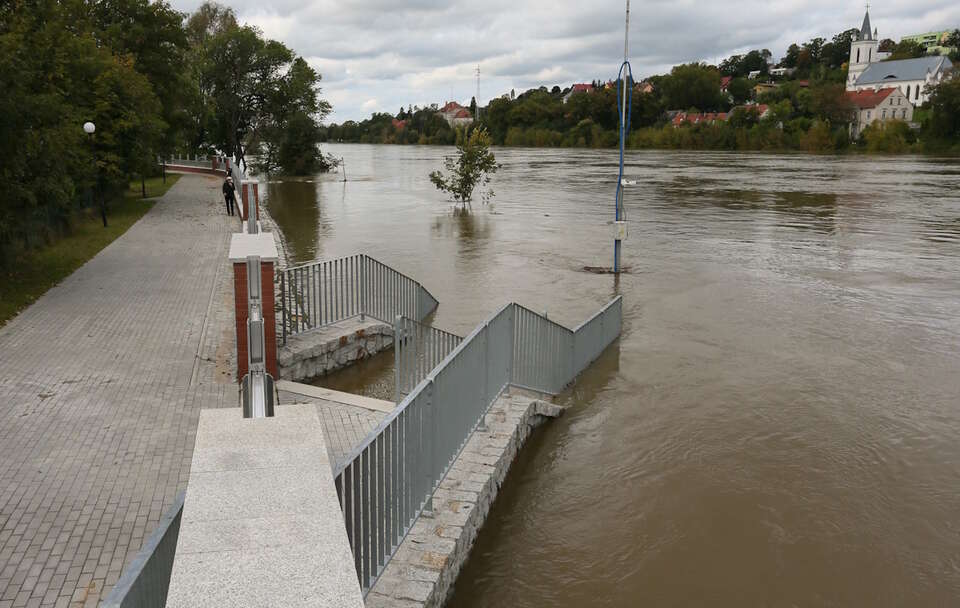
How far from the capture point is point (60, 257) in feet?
58.0

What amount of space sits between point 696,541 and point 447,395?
269cm

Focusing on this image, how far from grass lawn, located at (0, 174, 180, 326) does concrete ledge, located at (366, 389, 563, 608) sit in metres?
8.22

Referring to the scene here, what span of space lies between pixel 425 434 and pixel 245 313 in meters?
4.29

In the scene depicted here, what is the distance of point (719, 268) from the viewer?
20.9 meters

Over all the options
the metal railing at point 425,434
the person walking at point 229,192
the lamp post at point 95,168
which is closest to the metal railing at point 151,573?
the metal railing at point 425,434

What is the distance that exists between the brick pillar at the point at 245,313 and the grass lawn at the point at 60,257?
196 inches

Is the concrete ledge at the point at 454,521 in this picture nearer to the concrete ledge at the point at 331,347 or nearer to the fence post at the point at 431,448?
the fence post at the point at 431,448

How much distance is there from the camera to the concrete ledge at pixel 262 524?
2.61m

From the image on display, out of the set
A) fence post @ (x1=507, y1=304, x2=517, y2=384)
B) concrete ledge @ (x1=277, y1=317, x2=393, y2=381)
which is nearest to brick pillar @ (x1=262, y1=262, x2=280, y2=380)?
concrete ledge @ (x1=277, y1=317, x2=393, y2=381)

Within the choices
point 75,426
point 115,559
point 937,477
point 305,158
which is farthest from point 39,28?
point 305,158

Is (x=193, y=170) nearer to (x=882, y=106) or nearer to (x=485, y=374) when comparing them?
(x=485, y=374)

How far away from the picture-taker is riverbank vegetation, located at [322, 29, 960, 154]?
92.5m

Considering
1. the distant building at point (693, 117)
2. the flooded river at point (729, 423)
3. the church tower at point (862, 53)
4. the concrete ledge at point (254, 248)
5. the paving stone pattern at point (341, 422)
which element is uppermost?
the church tower at point (862, 53)

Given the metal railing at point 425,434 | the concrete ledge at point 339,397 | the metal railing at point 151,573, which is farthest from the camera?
the concrete ledge at point 339,397
